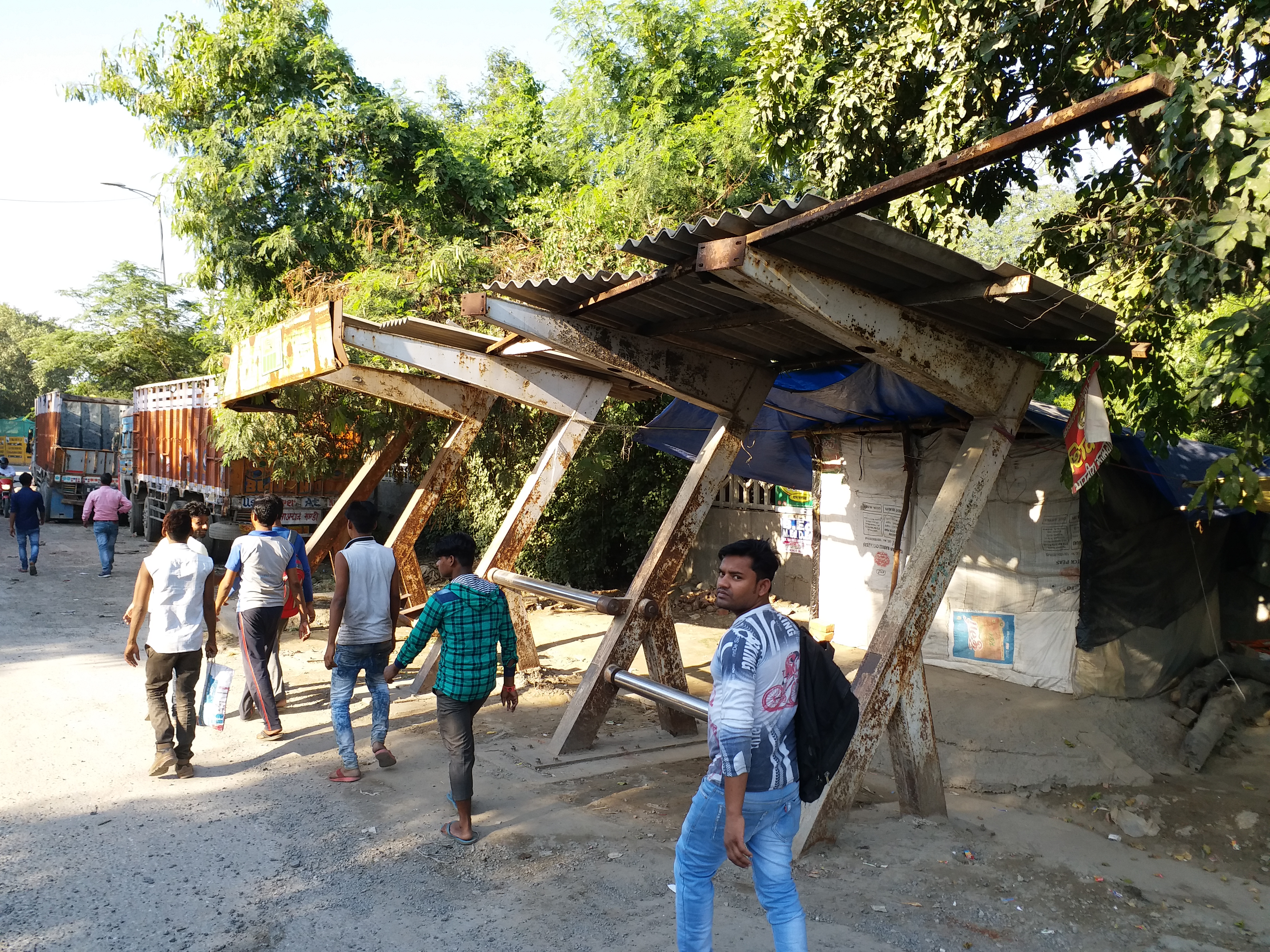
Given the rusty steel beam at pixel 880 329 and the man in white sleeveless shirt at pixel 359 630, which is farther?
the man in white sleeveless shirt at pixel 359 630

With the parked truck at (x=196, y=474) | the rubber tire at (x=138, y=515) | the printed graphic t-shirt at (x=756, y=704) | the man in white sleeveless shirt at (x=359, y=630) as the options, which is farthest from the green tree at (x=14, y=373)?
the printed graphic t-shirt at (x=756, y=704)

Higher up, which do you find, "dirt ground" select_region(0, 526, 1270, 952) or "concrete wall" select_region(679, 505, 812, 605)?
"concrete wall" select_region(679, 505, 812, 605)

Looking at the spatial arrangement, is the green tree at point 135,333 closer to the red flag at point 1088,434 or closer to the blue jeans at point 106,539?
the blue jeans at point 106,539

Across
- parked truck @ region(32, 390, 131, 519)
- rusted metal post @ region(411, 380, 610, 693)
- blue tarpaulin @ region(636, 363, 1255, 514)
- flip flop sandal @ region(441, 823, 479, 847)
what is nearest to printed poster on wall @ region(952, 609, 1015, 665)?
blue tarpaulin @ region(636, 363, 1255, 514)

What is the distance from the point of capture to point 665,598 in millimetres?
6246

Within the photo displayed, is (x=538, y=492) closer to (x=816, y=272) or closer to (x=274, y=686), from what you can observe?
(x=274, y=686)

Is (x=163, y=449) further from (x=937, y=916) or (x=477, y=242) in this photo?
(x=937, y=916)

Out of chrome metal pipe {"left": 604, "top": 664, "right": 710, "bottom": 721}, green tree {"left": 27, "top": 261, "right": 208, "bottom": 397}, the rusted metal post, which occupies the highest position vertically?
green tree {"left": 27, "top": 261, "right": 208, "bottom": 397}

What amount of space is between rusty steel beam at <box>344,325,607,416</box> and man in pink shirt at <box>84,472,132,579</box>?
26.6ft

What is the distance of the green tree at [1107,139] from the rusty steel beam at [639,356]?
2.40 m

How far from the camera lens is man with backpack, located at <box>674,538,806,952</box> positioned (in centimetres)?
283

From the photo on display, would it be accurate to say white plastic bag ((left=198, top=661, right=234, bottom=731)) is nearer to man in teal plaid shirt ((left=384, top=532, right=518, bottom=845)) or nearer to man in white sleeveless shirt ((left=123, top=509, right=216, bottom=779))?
man in white sleeveless shirt ((left=123, top=509, right=216, bottom=779))

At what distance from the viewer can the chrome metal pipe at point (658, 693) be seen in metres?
4.56

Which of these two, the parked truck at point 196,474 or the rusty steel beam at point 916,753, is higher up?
the parked truck at point 196,474
